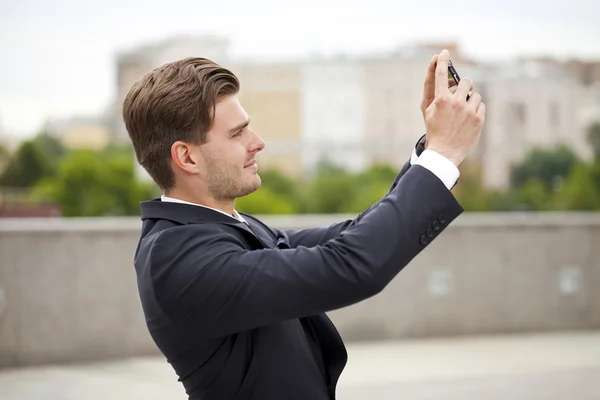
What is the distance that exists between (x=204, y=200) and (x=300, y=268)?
0.27m

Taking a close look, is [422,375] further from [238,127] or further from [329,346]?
[238,127]

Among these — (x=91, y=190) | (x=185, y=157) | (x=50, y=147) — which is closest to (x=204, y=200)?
(x=185, y=157)

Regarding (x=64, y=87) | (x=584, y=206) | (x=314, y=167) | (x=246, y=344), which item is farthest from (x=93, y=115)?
(x=246, y=344)

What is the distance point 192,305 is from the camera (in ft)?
4.01

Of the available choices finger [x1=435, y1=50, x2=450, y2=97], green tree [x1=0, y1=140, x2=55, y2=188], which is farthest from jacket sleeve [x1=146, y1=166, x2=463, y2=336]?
Answer: green tree [x1=0, y1=140, x2=55, y2=188]

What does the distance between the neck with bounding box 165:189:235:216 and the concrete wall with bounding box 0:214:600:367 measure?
5.18m

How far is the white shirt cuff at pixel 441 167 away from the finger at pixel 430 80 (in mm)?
145

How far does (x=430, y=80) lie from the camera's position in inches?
50.9

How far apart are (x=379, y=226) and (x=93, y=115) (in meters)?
90.9

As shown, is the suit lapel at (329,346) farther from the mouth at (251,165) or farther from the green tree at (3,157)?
the green tree at (3,157)

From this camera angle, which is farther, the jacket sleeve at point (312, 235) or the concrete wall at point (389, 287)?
the concrete wall at point (389, 287)

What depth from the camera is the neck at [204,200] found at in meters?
1.38

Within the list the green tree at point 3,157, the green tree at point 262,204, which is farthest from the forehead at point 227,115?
the green tree at point 3,157

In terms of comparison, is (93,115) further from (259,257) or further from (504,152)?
(259,257)
